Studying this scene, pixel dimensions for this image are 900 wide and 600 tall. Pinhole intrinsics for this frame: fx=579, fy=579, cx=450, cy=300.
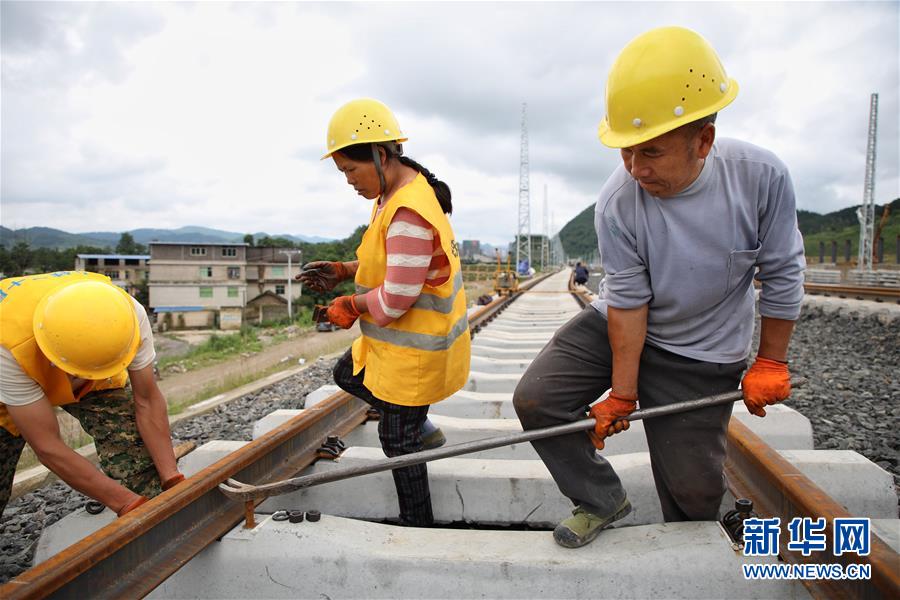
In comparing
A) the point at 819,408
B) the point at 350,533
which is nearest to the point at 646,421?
the point at 350,533

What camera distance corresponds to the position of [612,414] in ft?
6.32

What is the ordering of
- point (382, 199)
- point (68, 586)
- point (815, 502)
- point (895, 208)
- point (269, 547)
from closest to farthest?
Result: point (68, 586) < point (815, 502) < point (269, 547) < point (382, 199) < point (895, 208)

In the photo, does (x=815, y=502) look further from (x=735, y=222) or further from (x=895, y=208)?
(x=895, y=208)

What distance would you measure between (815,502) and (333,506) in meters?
1.75

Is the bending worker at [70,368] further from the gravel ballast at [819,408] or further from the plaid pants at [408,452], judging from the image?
the plaid pants at [408,452]

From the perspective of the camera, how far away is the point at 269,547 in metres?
1.87

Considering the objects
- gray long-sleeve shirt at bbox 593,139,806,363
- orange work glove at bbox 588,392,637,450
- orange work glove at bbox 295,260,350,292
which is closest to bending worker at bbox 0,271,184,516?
orange work glove at bbox 295,260,350,292

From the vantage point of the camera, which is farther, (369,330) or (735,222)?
(369,330)

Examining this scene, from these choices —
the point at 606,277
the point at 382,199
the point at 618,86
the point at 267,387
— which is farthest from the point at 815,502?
the point at 267,387

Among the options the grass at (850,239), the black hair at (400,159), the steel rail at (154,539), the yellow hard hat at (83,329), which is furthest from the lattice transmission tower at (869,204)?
the yellow hard hat at (83,329)

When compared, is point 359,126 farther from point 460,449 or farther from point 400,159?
point 460,449

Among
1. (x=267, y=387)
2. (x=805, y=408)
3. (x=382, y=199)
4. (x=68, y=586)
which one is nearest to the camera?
(x=68, y=586)

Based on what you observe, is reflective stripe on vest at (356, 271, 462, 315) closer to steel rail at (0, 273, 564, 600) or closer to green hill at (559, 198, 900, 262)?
steel rail at (0, 273, 564, 600)

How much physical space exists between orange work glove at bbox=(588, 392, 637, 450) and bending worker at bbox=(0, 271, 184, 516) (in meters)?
1.65
